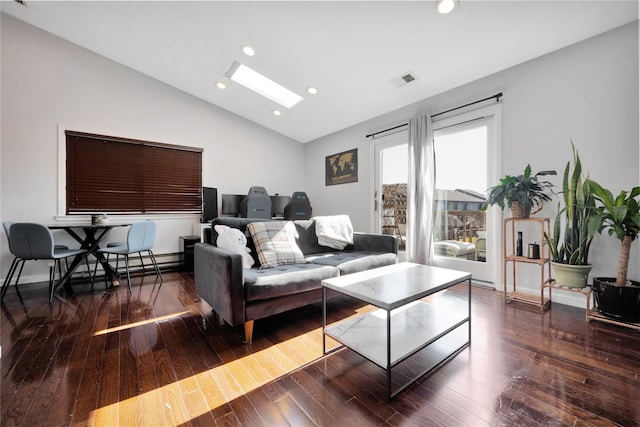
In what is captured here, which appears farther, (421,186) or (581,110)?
(421,186)

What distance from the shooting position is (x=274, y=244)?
2.40m

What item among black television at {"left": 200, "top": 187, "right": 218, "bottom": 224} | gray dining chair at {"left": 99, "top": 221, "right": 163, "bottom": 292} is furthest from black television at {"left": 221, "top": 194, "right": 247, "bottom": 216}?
gray dining chair at {"left": 99, "top": 221, "right": 163, "bottom": 292}

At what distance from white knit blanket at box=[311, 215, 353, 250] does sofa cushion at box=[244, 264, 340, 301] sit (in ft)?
2.39

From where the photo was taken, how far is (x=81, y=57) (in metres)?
3.54

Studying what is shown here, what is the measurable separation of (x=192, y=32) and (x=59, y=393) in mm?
3473

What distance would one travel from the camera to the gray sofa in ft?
5.70

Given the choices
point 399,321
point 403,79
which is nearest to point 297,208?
point 403,79

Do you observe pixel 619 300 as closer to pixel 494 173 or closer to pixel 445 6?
pixel 494 173

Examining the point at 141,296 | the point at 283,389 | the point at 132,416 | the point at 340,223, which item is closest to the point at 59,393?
the point at 132,416

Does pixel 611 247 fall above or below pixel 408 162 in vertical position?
below

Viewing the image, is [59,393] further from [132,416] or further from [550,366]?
A: [550,366]

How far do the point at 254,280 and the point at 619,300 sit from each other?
9.08ft

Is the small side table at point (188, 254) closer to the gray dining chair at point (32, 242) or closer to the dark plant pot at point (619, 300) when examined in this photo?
the gray dining chair at point (32, 242)

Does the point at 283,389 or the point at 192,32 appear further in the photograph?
the point at 192,32
